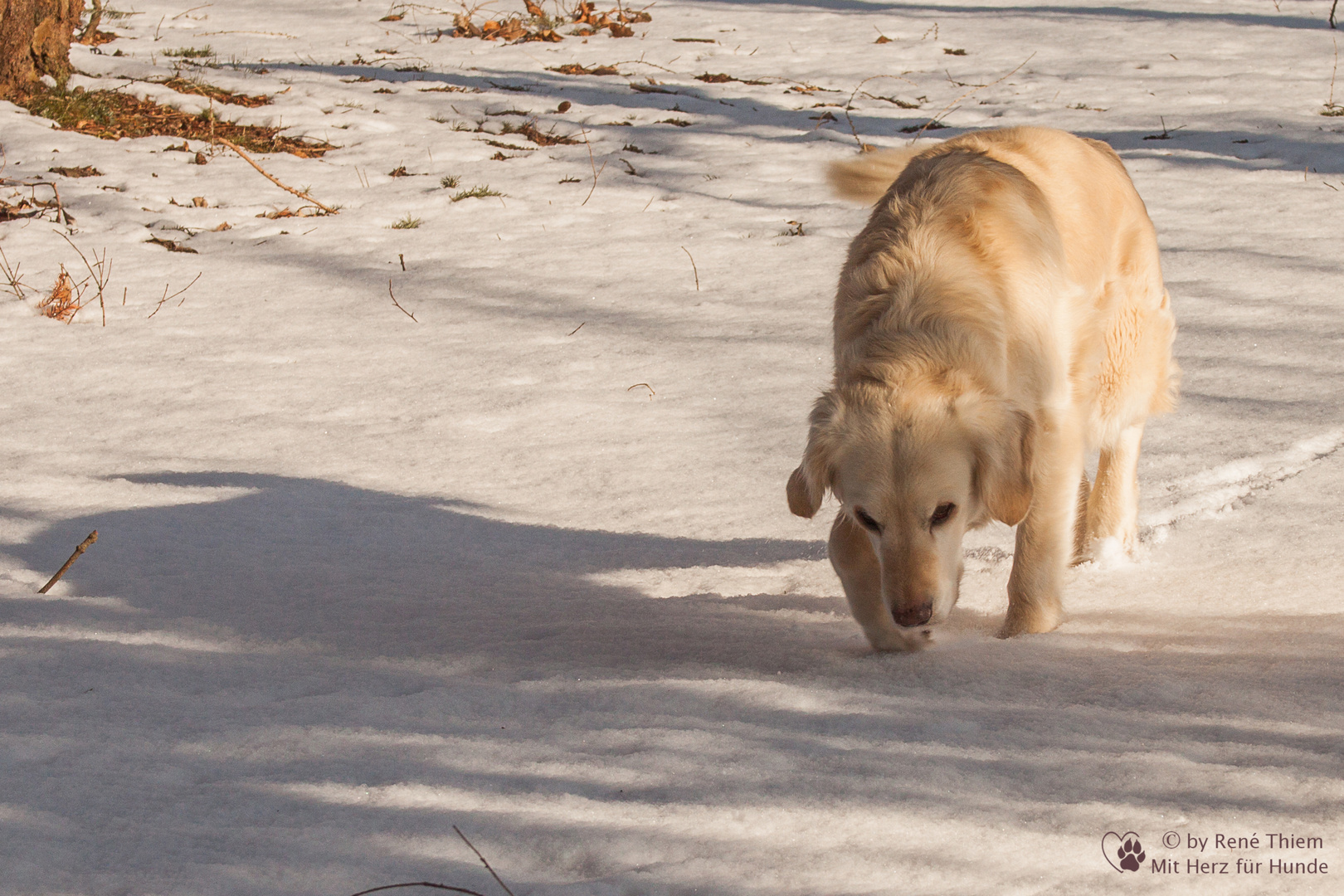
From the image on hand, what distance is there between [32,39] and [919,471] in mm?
9079

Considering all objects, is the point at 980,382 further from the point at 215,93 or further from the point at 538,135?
the point at 215,93

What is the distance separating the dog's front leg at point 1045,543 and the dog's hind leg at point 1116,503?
2.24 feet

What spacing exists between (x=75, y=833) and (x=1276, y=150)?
875 centimetres

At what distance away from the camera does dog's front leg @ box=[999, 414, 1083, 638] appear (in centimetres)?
299

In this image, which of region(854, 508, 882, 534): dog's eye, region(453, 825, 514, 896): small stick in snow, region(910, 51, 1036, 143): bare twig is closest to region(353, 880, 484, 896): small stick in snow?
region(453, 825, 514, 896): small stick in snow

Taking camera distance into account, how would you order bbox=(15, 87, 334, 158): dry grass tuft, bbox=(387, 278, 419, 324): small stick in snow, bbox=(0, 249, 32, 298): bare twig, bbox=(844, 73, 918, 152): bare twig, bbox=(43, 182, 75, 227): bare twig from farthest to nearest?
bbox=(844, 73, 918, 152): bare twig
bbox=(15, 87, 334, 158): dry grass tuft
bbox=(43, 182, 75, 227): bare twig
bbox=(387, 278, 419, 324): small stick in snow
bbox=(0, 249, 32, 298): bare twig

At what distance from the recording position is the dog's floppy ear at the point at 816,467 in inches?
107

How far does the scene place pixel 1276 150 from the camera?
26.2ft

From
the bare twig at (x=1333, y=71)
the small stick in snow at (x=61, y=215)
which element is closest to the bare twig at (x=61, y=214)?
the small stick in snow at (x=61, y=215)

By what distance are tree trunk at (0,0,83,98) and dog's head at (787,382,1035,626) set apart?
28.2ft

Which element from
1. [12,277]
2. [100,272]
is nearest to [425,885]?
[100,272]

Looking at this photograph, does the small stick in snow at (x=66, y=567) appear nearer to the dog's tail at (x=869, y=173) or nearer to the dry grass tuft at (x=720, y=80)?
the dog's tail at (x=869, y=173)

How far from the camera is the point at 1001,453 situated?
2691mm

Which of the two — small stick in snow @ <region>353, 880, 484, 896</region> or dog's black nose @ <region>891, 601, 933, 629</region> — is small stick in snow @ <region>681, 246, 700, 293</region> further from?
small stick in snow @ <region>353, 880, 484, 896</region>
